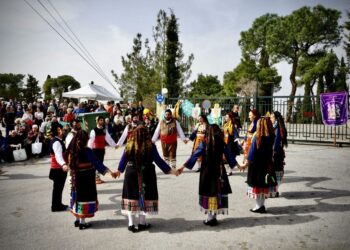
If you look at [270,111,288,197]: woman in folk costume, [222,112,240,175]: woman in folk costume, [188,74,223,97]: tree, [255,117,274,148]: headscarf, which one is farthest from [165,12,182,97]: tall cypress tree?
[188,74,223,97]: tree

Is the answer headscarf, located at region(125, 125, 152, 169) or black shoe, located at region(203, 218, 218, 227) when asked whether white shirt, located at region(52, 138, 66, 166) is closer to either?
headscarf, located at region(125, 125, 152, 169)

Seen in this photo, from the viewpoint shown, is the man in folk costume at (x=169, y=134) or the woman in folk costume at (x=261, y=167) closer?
the woman in folk costume at (x=261, y=167)

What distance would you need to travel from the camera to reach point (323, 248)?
169 inches

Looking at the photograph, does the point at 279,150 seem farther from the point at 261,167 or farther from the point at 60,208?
the point at 60,208

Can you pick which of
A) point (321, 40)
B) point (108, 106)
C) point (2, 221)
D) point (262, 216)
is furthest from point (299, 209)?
point (321, 40)

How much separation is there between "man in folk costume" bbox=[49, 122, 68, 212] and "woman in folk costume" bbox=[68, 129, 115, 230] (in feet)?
1.07

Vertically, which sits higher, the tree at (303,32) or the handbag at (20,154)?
the tree at (303,32)

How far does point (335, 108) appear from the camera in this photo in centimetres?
1377

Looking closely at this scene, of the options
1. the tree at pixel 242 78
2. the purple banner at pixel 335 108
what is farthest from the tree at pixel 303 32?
the purple banner at pixel 335 108

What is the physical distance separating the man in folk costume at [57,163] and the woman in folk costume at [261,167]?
342 centimetres

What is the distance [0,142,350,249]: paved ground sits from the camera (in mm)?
4480

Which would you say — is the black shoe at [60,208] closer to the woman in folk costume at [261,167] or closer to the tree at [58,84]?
the woman in folk costume at [261,167]

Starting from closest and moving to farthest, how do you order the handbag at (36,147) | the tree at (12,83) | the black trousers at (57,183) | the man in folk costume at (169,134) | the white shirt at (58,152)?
the white shirt at (58,152) → the black trousers at (57,183) → the man in folk costume at (169,134) → the handbag at (36,147) → the tree at (12,83)

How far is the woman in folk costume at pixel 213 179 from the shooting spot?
5.04m
